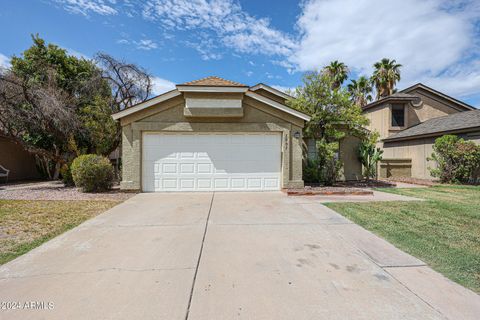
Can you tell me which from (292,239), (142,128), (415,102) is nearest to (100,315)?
(292,239)

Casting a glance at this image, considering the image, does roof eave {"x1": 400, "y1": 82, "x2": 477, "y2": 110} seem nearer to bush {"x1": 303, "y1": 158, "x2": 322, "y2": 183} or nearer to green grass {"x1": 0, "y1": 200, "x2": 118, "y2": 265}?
bush {"x1": 303, "y1": 158, "x2": 322, "y2": 183}

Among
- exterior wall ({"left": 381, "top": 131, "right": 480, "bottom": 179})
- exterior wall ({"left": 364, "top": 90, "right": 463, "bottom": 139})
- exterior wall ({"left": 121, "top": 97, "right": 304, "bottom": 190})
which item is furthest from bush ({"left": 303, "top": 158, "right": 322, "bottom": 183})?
exterior wall ({"left": 364, "top": 90, "right": 463, "bottom": 139})

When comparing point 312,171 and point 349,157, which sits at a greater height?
point 349,157

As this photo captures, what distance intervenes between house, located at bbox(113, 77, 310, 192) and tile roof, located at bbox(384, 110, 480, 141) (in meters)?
10.2

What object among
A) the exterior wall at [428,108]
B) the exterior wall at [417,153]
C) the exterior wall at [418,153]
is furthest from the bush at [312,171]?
the exterior wall at [428,108]

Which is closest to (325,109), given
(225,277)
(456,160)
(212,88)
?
(212,88)

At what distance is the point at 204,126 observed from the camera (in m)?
9.45

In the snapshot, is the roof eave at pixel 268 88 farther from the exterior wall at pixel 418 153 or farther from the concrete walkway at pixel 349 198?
the exterior wall at pixel 418 153

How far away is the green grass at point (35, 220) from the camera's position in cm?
411

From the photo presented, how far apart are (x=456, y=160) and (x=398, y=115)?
6707mm

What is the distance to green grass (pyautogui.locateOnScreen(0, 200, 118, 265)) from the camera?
13.5 ft

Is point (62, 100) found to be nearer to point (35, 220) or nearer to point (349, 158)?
point (35, 220)

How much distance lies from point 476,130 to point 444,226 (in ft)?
37.2

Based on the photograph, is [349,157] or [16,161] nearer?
[349,157]
